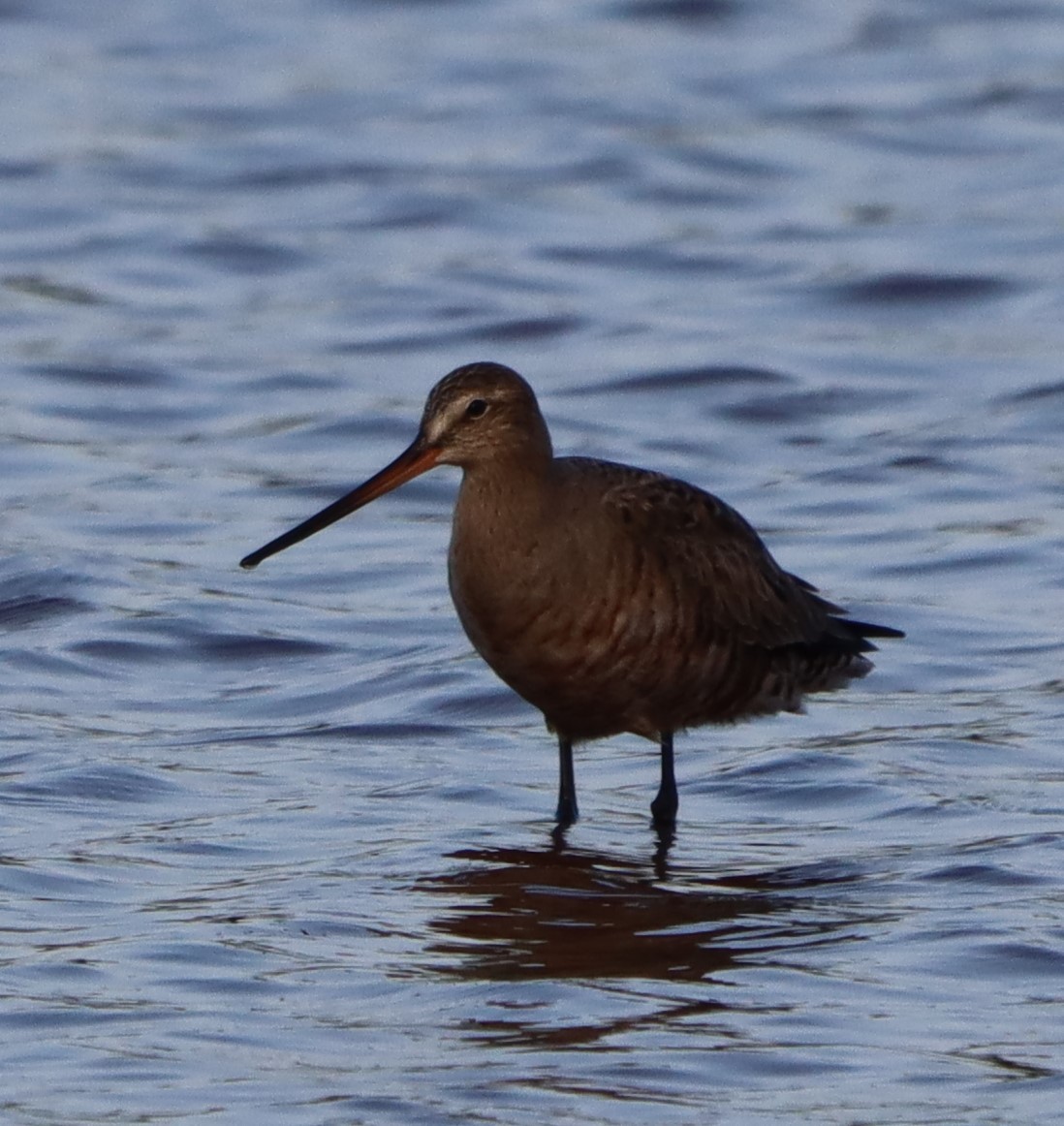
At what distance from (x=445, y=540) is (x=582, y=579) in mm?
3658

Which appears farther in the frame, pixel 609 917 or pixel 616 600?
pixel 616 600

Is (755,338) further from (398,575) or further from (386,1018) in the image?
(386,1018)

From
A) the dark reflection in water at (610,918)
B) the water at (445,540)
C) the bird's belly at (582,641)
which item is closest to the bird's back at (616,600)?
the bird's belly at (582,641)

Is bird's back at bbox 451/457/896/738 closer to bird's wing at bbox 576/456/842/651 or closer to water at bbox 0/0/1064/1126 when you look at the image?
bird's wing at bbox 576/456/842/651

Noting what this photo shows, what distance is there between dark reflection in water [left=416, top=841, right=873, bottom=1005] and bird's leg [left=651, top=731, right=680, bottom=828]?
0.26 m

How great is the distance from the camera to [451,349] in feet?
44.9

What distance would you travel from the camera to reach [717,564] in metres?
7.61

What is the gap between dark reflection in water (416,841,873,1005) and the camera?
6168mm

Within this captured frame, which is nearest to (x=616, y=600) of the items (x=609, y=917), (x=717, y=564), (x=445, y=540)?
(x=717, y=564)

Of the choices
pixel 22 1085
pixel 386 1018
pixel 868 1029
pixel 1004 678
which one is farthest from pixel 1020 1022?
pixel 1004 678

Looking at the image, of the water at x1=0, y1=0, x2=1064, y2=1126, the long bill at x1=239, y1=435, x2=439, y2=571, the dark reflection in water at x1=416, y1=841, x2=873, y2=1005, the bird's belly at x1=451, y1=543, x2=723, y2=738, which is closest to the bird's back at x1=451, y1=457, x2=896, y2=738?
the bird's belly at x1=451, y1=543, x2=723, y2=738

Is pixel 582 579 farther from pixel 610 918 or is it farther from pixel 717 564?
pixel 610 918

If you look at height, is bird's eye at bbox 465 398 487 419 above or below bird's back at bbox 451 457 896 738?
above

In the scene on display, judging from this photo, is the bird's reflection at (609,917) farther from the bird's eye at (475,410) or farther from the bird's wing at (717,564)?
the bird's eye at (475,410)
